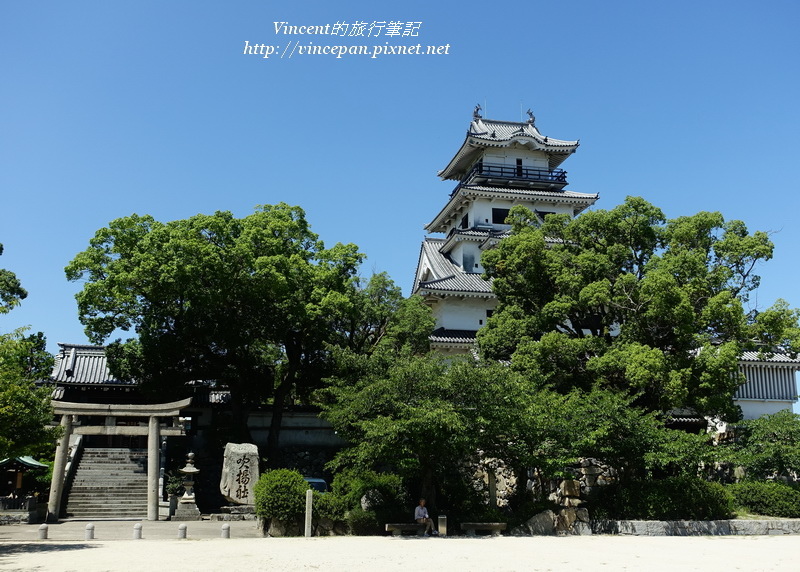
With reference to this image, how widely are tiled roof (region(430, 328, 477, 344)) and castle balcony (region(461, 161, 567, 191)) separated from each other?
920 cm

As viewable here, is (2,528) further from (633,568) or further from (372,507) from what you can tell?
(633,568)

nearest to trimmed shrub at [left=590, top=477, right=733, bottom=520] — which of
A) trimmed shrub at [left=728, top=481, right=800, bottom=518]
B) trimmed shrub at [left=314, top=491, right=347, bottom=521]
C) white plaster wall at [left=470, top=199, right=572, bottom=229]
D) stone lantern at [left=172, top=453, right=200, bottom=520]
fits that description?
trimmed shrub at [left=728, top=481, right=800, bottom=518]

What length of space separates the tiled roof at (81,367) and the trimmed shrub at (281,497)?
1626 cm

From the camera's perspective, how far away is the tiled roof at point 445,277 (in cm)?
3547

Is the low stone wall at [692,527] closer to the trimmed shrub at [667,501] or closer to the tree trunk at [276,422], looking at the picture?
the trimmed shrub at [667,501]

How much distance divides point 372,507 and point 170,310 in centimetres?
1287

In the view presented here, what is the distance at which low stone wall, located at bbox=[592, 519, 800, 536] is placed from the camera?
71.9ft

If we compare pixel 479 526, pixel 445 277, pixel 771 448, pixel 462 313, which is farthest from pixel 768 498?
pixel 445 277

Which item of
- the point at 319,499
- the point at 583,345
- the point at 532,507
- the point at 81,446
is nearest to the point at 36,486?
the point at 81,446

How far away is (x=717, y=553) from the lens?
1744 centimetres

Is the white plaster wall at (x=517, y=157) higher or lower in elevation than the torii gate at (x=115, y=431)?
higher

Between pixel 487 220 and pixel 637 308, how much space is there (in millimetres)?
14740

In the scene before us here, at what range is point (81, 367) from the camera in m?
35.8

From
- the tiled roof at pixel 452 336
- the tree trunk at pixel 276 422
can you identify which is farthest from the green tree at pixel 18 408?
the tiled roof at pixel 452 336
